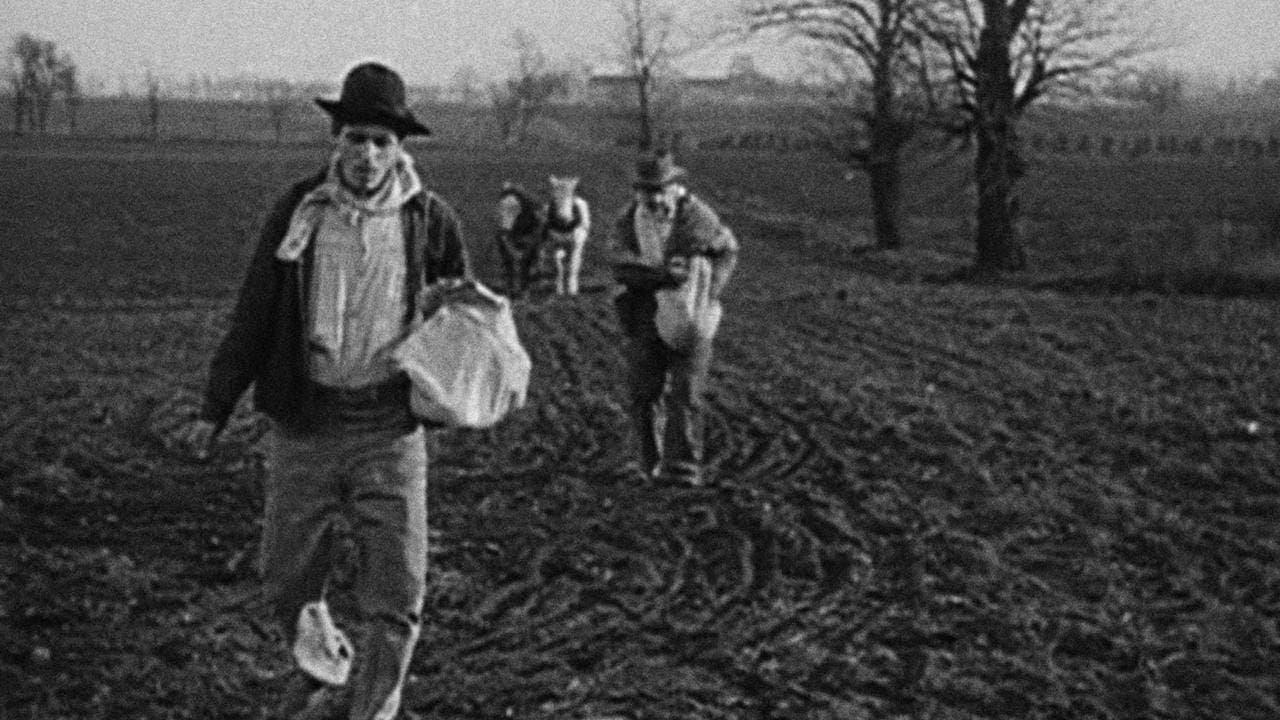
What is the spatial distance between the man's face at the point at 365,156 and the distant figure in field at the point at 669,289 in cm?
385

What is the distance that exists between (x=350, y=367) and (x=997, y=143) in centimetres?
Result: 2145

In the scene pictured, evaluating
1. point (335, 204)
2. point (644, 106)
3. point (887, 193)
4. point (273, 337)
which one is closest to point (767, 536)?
point (273, 337)

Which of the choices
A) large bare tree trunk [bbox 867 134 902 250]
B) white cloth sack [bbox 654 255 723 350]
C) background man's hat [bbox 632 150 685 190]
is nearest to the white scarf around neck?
background man's hat [bbox 632 150 685 190]

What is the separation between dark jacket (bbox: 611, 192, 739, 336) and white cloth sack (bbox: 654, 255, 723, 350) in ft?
0.18

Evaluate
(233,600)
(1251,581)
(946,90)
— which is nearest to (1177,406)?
(1251,581)

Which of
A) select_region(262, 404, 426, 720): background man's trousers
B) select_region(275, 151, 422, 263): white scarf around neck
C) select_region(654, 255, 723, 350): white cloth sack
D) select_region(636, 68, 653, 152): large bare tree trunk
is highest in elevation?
select_region(636, 68, 653, 152): large bare tree trunk

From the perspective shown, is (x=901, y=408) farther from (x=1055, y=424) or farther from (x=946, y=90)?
(x=946, y=90)

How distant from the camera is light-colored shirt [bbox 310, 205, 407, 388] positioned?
215 inches

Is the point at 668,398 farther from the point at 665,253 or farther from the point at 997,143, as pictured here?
the point at 997,143

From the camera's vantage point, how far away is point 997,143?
25.7m

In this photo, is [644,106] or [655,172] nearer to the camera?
[655,172]

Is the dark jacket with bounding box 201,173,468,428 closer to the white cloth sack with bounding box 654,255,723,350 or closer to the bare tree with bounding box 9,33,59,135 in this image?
the white cloth sack with bounding box 654,255,723,350

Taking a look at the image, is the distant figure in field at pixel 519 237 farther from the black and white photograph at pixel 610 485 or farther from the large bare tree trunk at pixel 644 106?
the large bare tree trunk at pixel 644 106

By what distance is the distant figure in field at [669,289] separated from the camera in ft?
30.8
